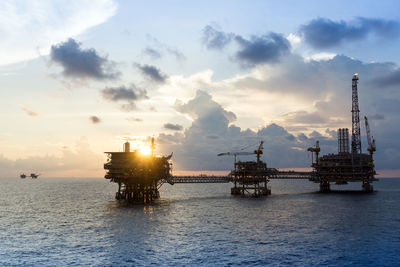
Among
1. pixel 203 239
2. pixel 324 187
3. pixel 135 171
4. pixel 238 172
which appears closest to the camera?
pixel 203 239

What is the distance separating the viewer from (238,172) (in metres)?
139

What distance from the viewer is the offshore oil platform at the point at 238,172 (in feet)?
353

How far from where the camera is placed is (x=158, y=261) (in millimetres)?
42156

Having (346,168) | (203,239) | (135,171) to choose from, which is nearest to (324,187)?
(346,168)

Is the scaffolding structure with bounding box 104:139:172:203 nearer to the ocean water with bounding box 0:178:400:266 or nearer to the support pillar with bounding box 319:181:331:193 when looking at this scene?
the ocean water with bounding box 0:178:400:266

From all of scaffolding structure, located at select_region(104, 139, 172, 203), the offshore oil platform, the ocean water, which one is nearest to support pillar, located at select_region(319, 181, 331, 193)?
the offshore oil platform

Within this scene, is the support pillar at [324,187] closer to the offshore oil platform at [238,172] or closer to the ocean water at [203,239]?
the offshore oil platform at [238,172]

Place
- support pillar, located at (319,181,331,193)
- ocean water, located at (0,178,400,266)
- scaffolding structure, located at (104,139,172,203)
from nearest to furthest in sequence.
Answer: ocean water, located at (0,178,400,266) < scaffolding structure, located at (104,139,172,203) < support pillar, located at (319,181,331,193)

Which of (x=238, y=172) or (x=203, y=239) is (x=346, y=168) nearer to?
(x=238, y=172)

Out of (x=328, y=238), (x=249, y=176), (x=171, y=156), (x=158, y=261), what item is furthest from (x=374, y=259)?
(x=249, y=176)

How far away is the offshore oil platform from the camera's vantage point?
10756cm

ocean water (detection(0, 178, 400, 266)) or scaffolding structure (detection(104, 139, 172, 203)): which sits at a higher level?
scaffolding structure (detection(104, 139, 172, 203))

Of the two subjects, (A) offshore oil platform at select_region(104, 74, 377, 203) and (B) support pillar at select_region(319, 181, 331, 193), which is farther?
(B) support pillar at select_region(319, 181, 331, 193)

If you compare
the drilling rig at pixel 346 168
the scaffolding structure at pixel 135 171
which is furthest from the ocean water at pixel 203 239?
the drilling rig at pixel 346 168
